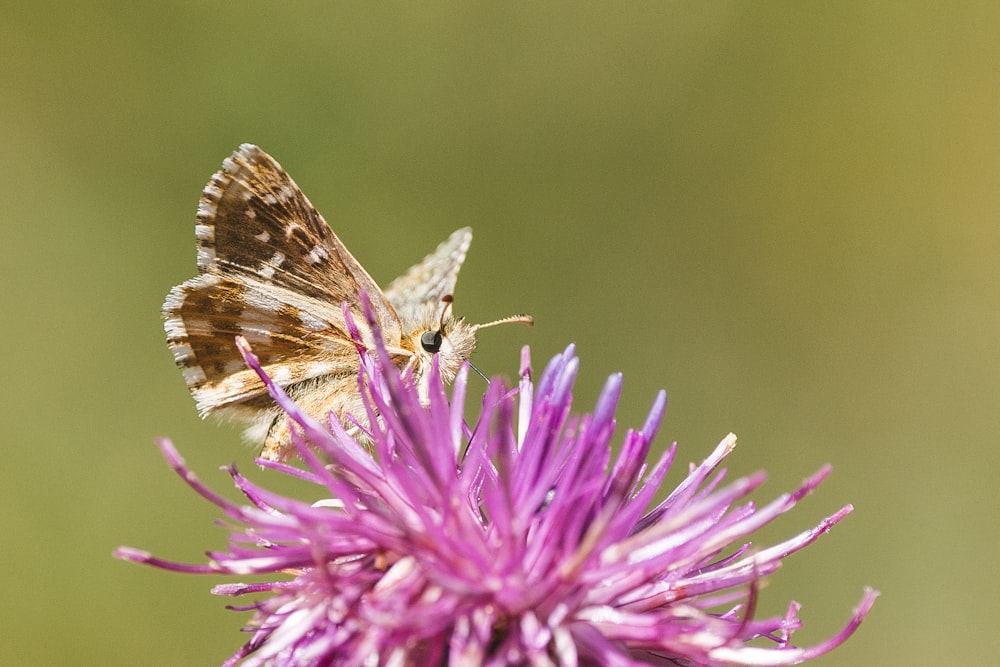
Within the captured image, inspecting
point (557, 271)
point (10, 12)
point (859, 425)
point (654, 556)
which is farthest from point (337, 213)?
point (654, 556)

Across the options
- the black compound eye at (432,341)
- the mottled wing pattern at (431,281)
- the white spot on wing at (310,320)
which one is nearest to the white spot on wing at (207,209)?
the white spot on wing at (310,320)

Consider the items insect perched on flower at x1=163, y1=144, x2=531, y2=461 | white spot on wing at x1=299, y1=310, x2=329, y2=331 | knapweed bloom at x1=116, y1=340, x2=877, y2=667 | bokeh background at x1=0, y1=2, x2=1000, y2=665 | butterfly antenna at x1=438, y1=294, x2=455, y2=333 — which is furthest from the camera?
bokeh background at x1=0, y1=2, x2=1000, y2=665

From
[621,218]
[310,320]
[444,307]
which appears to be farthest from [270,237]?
[621,218]

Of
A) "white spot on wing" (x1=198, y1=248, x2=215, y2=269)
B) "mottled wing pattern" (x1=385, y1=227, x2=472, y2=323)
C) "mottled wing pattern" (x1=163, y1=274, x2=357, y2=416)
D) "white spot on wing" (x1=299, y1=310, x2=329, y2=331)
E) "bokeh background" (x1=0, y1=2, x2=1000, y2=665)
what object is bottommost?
"mottled wing pattern" (x1=163, y1=274, x2=357, y2=416)

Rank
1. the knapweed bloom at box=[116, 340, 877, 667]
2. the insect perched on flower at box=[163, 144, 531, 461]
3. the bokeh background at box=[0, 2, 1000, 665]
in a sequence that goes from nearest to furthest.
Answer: the knapweed bloom at box=[116, 340, 877, 667], the insect perched on flower at box=[163, 144, 531, 461], the bokeh background at box=[0, 2, 1000, 665]

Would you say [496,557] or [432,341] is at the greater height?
[432,341]

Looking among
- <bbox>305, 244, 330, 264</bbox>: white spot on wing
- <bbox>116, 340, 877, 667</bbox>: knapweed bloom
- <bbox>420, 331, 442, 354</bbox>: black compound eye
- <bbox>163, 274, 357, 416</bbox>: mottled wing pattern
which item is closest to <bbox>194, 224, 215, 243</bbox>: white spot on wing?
<bbox>163, 274, 357, 416</bbox>: mottled wing pattern

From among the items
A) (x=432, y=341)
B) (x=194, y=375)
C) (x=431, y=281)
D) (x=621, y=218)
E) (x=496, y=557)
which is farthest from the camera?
(x=621, y=218)

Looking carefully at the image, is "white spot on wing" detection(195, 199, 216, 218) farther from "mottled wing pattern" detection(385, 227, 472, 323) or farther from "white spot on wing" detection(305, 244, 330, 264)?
"mottled wing pattern" detection(385, 227, 472, 323)

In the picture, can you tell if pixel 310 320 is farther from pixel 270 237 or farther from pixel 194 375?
pixel 194 375
